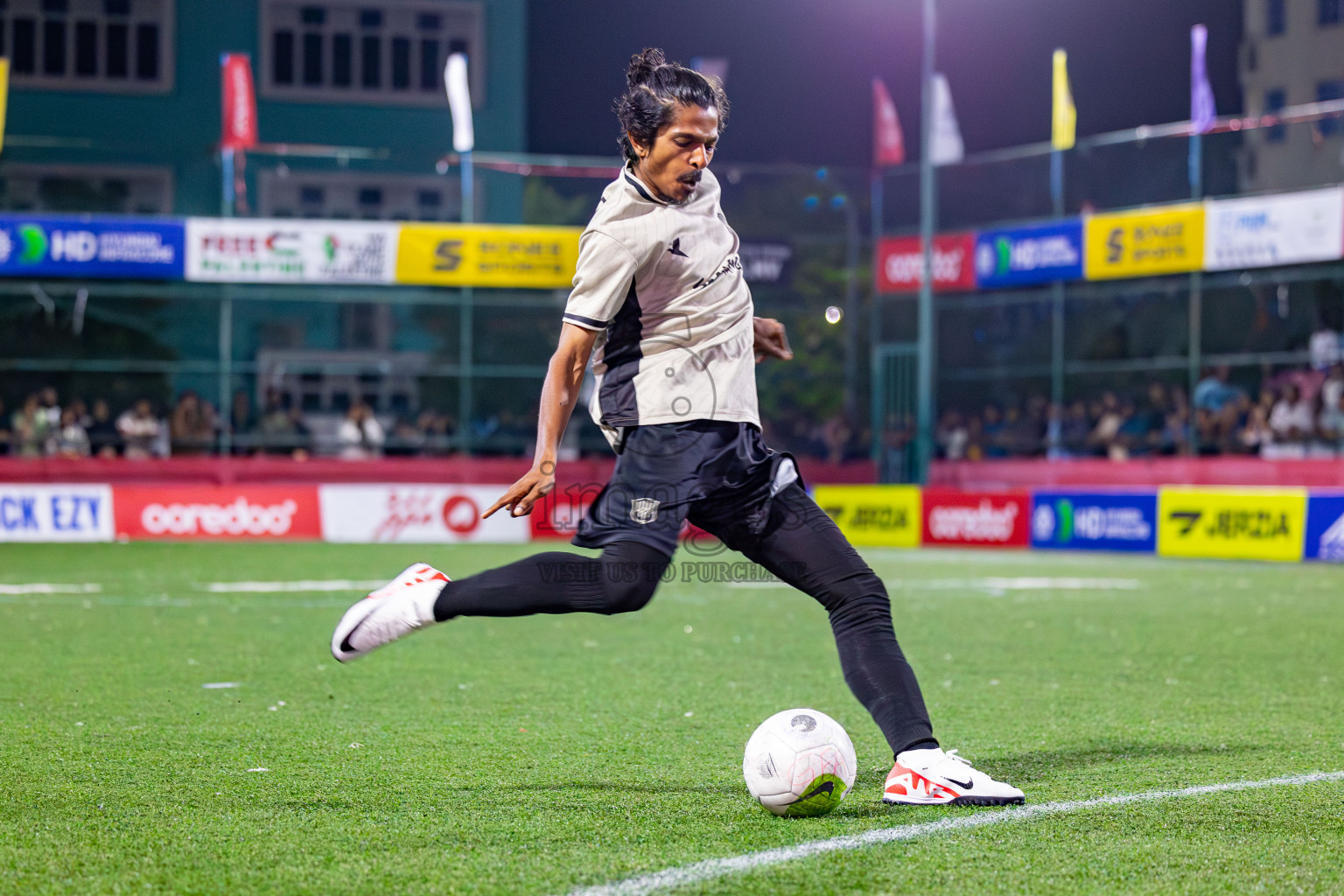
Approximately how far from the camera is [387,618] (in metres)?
4.34

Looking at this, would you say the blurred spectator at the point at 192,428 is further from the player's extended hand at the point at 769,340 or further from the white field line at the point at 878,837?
the white field line at the point at 878,837

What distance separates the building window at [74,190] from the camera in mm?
25109

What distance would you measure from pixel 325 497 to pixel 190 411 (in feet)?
14.5

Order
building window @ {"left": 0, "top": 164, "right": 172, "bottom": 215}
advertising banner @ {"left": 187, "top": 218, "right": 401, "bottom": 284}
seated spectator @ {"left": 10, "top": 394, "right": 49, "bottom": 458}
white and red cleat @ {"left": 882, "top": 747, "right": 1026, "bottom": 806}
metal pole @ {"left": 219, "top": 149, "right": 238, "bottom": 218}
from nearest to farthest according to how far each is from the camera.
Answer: white and red cleat @ {"left": 882, "top": 747, "right": 1026, "bottom": 806} < seated spectator @ {"left": 10, "top": 394, "right": 49, "bottom": 458} < building window @ {"left": 0, "top": 164, "right": 172, "bottom": 215} < advertising banner @ {"left": 187, "top": 218, "right": 401, "bottom": 284} < metal pole @ {"left": 219, "top": 149, "right": 238, "bottom": 218}

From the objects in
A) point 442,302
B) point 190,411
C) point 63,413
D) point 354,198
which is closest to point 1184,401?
point 442,302

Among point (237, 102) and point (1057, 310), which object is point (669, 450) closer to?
point (1057, 310)

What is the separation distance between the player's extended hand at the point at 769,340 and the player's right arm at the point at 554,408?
706 mm

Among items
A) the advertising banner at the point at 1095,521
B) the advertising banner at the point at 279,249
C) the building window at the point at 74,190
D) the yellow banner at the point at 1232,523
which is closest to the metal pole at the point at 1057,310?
the advertising banner at the point at 1095,521

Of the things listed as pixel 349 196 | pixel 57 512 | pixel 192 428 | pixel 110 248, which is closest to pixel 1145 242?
pixel 349 196

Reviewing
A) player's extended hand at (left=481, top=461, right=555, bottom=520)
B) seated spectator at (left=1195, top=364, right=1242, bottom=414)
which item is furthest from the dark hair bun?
seated spectator at (left=1195, top=364, right=1242, bottom=414)

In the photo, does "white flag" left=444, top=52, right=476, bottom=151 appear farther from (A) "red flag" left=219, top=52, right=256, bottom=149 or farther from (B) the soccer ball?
(B) the soccer ball

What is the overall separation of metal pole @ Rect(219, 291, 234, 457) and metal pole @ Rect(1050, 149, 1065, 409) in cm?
1368

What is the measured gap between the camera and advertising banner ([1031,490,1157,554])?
19562mm

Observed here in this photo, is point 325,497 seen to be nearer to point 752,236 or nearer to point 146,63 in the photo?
point 752,236
